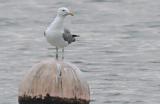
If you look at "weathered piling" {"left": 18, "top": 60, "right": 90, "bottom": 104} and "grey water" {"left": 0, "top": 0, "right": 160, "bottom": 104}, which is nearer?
"weathered piling" {"left": 18, "top": 60, "right": 90, "bottom": 104}

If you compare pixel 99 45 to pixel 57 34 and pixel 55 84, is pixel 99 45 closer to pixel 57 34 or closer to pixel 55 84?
pixel 57 34

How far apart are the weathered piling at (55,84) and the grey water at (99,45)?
14.1 ft

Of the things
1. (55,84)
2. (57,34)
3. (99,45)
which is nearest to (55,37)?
(57,34)

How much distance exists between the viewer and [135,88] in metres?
20.2

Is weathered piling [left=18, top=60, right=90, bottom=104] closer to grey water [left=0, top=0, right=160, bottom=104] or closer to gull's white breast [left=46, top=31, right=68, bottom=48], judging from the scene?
gull's white breast [left=46, top=31, right=68, bottom=48]

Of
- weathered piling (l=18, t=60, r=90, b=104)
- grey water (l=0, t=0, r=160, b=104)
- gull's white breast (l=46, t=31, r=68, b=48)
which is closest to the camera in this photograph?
weathered piling (l=18, t=60, r=90, b=104)

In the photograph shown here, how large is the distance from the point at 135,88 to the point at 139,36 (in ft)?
21.4

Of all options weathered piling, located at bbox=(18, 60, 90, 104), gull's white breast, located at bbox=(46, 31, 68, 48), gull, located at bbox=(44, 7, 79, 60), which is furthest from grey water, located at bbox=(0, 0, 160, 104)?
weathered piling, located at bbox=(18, 60, 90, 104)

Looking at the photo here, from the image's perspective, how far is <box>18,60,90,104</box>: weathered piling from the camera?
1374 centimetres

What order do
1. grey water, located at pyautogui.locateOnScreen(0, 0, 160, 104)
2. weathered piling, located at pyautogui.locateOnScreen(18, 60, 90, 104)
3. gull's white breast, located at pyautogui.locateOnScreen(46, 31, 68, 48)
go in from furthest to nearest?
grey water, located at pyautogui.locateOnScreen(0, 0, 160, 104)
gull's white breast, located at pyautogui.locateOnScreen(46, 31, 68, 48)
weathered piling, located at pyautogui.locateOnScreen(18, 60, 90, 104)

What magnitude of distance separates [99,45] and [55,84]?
1163cm

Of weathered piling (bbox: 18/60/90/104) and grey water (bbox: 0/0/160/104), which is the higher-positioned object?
weathered piling (bbox: 18/60/90/104)

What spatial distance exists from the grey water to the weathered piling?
431 cm

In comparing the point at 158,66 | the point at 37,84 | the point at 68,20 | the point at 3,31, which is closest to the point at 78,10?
the point at 68,20
